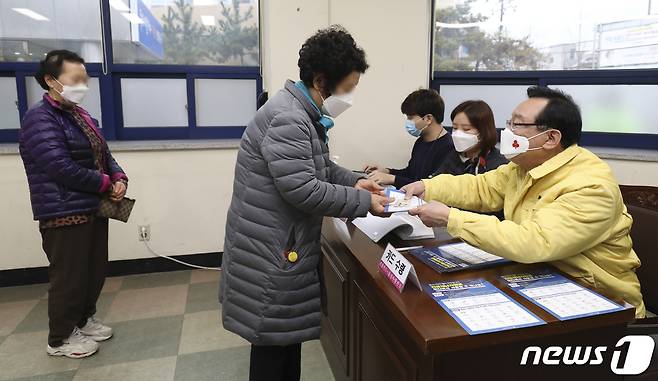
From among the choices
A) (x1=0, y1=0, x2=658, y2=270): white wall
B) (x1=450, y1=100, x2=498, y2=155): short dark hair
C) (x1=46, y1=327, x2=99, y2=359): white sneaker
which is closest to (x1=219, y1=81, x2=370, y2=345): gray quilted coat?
(x1=450, y1=100, x2=498, y2=155): short dark hair

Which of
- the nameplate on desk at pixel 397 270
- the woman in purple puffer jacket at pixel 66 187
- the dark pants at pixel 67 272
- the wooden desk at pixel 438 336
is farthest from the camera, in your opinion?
the dark pants at pixel 67 272

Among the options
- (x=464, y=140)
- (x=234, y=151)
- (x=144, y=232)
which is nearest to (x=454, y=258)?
(x=464, y=140)

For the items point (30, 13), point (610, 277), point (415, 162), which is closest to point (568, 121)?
point (610, 277)

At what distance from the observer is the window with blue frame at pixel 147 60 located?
3154 mm

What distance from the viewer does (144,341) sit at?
241 centimetres

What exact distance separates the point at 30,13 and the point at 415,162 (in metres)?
2.97

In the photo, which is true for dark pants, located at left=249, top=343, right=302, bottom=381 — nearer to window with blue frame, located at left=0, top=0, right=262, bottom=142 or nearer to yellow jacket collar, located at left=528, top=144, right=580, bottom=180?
yellow jacket collar, located at left=528, top=144, right=580, bottom=180

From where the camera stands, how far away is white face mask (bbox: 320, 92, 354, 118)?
57.5 inches

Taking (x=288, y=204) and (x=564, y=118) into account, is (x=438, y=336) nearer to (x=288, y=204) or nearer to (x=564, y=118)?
(x=288, y=204)

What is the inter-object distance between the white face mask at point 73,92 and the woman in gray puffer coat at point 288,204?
1.24m

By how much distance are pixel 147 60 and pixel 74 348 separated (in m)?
2.17

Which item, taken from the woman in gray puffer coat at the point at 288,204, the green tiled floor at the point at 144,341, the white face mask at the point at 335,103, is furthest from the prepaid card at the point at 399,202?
the green tiled floor at the point at 144,341

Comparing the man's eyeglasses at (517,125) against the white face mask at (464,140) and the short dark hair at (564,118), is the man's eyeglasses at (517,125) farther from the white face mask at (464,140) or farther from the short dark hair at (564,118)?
the white face mask at (464,140)

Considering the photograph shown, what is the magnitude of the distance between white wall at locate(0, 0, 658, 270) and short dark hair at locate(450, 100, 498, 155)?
129 centimetres
